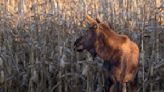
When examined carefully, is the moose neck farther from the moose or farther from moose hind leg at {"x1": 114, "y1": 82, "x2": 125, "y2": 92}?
moose hind leg at {"x1": 114, "y1": 82, "x2": 125, "y2": 92}

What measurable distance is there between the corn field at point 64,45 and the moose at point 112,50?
2.27 feet

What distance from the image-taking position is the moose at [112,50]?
2.95 metres

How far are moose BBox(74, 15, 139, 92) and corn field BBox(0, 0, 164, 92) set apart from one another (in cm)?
69

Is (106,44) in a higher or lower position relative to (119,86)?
higher

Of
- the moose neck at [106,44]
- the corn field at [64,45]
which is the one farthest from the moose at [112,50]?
the corn field at [64,45]

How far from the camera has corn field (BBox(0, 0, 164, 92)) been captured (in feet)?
13.2

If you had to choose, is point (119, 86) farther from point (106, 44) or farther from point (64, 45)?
point (64, 45)

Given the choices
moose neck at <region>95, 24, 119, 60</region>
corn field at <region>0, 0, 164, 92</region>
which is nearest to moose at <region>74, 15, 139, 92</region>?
moose neck at <region>95, 24, 119, 60</region>

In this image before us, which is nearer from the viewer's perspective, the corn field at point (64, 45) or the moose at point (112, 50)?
the moose at point (112, 50)

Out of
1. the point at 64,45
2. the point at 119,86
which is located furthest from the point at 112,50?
the point at 64,45

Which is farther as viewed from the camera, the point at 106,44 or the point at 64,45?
the point at 64,45

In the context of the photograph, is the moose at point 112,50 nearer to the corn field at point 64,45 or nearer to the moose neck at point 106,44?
the moose neck at point 106,44

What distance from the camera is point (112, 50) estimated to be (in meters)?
3.00

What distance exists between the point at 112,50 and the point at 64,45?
1.20m
